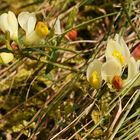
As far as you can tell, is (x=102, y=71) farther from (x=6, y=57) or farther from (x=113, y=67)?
(x=6, y=57)

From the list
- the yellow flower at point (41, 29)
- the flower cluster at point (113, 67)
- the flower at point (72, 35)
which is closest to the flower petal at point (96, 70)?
the flower cluster at point (113, 67)

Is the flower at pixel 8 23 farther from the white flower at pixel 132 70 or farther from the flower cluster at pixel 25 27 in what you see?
the white flower at pixel 132 70

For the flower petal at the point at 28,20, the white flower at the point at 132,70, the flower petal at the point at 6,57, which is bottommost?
the white flower at the point at 132,70

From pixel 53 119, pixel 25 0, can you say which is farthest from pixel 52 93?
pixel 25 0

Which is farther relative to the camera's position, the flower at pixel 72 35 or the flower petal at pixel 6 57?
the flower at pixel 72 35

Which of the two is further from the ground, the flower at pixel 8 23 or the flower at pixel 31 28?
the flower at pixel 8 23

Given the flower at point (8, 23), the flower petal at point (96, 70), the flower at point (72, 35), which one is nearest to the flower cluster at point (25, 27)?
the flower at point (8, 23)

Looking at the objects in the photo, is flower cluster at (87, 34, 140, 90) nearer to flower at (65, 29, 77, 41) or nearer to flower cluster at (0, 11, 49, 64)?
flower cluster at (0, 11, 49, 64)

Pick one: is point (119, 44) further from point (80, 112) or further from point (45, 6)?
point (45, 6)
